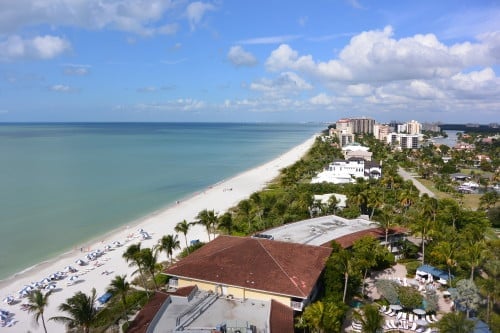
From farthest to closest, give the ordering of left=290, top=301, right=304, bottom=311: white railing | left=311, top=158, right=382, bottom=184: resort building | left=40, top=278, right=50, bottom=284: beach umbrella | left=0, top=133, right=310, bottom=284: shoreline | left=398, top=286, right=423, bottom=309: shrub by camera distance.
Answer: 1. left=311, top=158, right=382, bottom=184: resort building
2. left=0, top=133, right=310, bottom=284: shoreline
3. left=40, top=278, right=50, bottom=284: beach umbrella
4. left=398, top=286, right=423, bottom=309: shrub
5. left=290, top=301, right=304, bottom=311: white railing

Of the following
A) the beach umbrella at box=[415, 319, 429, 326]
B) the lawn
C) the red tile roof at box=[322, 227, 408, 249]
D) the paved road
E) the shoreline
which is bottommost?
the shoreline

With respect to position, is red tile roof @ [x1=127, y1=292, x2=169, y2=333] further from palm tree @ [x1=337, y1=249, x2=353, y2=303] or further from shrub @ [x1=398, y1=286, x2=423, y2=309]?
shrub @ [x1=398, y1=286, x2=423, y2=309]

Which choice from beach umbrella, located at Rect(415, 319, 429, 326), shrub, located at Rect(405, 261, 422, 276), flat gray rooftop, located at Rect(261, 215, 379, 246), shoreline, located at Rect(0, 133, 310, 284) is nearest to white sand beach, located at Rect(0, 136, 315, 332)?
shoreline, located at Rect(0, 133, 310, 284)

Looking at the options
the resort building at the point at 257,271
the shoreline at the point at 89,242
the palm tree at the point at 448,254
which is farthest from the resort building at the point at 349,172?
the resort building at the point at 257,271

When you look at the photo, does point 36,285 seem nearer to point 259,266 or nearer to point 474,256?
point 259,266

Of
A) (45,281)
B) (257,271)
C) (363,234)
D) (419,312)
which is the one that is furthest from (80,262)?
(419,312)

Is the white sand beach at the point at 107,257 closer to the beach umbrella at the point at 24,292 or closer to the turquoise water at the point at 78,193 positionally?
the beach umbrella at the point at 24,292

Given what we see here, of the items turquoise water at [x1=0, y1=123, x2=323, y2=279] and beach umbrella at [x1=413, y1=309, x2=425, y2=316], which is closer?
beach umbrella at [x1=413, y1=309, x2=425, y2=316]
